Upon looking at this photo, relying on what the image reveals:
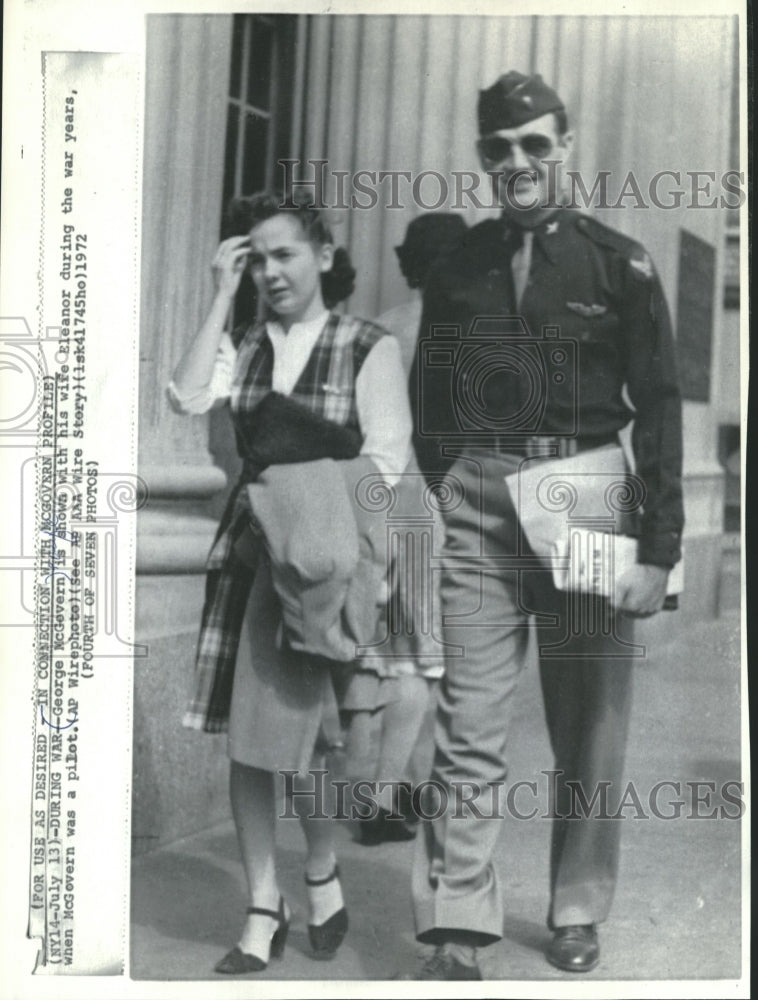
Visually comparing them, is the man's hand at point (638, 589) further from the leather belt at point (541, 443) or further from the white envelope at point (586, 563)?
the leather belt at point (541, 443)

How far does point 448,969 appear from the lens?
2.12m

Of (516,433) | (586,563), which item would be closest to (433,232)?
(516,433)

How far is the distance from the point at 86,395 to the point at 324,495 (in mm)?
653

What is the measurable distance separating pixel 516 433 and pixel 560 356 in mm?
211

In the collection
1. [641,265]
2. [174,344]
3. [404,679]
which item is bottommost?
[404,679]

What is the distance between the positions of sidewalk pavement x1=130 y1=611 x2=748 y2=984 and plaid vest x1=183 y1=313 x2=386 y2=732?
1.28 feet

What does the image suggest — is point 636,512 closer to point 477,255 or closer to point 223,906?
point 477,255

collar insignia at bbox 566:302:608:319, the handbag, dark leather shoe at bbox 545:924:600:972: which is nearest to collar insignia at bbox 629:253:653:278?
collar insignia at bbox 566:302:608:319

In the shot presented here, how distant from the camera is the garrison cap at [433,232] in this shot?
211cm

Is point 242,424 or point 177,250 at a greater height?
point 177,250

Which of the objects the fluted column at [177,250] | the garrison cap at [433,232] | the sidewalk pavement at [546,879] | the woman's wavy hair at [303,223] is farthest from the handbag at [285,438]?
the sidewalk pavement at [546,879]

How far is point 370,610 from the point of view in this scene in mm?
2092

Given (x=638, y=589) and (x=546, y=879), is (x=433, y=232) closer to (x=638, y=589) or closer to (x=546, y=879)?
(x=638, y=589)

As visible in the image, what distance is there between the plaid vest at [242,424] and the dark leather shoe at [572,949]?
97 cm
